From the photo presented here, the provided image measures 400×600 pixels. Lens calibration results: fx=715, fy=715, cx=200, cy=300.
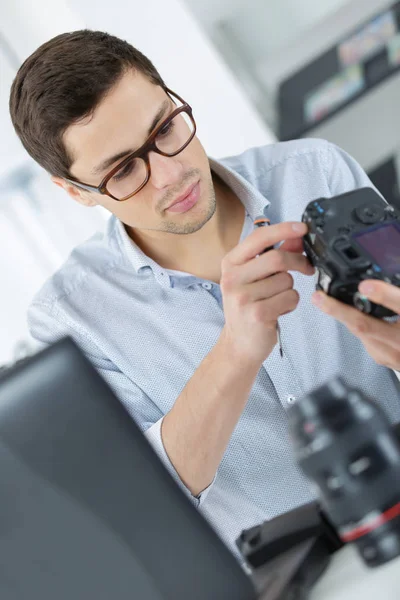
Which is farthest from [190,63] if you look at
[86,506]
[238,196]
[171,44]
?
[86,506]

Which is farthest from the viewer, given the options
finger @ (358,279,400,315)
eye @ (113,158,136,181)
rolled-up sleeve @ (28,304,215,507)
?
rolled-up sleeve @ (28,304,215,507)

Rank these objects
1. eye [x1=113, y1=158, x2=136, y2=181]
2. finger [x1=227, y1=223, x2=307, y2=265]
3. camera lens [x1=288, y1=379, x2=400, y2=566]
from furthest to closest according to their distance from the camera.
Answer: eye [x1=113, y1=158, x2=136, y2=181], finger [x1=227, y1=223, x2=307, y2=265], camera lens [x1=288, y1=379, x2=400, y2=566]

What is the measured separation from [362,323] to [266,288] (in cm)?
15

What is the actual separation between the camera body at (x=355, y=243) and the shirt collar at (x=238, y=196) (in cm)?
47

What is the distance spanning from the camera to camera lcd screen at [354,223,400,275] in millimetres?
788

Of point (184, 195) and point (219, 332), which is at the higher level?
point (184, 195)

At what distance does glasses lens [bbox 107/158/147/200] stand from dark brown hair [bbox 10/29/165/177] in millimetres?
98

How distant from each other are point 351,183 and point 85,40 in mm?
567

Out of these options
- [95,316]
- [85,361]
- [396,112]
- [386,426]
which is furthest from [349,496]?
[396,112]

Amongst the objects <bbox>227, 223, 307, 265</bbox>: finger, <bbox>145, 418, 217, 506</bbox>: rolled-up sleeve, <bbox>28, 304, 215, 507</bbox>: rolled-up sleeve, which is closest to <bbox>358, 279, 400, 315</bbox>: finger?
<bbox>227, 223, 307, 265</bbox>: finger

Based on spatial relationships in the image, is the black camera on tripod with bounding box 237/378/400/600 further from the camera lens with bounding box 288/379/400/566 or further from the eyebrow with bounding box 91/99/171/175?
the eyebrow with bounding box 91/99/171/175

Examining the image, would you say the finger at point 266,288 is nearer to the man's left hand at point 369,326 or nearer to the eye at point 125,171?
the man's left hand at point 369,326

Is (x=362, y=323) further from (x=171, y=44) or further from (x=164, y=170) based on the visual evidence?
(x=171, y=44)

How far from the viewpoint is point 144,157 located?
1182 mm
